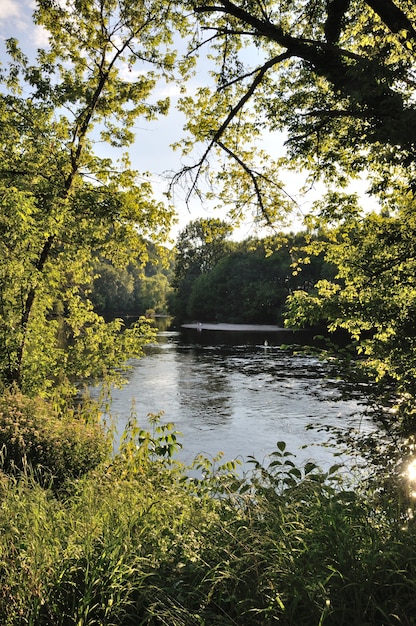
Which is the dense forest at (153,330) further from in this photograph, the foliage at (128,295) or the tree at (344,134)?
the foliage at (128,295)

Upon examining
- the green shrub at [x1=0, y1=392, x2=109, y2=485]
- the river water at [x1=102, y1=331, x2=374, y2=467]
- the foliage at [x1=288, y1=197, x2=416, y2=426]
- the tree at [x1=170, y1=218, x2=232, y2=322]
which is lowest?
the river water at [x1=102, y1=331, x2=374, y2=467]

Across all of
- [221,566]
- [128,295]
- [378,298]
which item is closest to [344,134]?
[378,298]

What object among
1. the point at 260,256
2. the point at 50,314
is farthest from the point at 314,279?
the point at 50,314

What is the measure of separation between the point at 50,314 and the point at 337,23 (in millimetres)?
7395

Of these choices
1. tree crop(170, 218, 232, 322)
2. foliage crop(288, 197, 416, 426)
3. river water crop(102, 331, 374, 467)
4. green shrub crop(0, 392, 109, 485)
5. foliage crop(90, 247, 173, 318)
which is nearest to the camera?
foliage crop(288, 197, 416, 426)

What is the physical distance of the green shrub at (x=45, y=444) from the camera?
5.59 m

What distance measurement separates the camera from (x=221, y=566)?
2.72 m

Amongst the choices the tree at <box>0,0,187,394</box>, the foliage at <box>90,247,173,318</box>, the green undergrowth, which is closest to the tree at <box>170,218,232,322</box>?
the foliage at <box>90,247,173,318</box>

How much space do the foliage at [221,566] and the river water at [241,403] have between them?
8.16ft

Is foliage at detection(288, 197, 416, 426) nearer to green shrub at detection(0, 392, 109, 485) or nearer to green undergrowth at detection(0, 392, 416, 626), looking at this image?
green undergrowth at detection(0, 392, 416, 626)

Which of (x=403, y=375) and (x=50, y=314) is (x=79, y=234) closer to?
(x=50, y=314)

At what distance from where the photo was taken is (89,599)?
7.91ft

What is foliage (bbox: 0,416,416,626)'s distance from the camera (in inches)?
93.5

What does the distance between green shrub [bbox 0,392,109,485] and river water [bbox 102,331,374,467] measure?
80.4 inches
